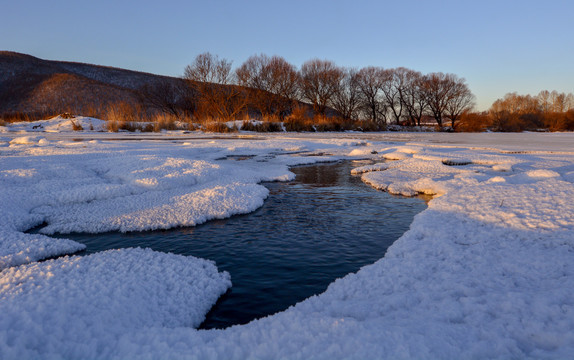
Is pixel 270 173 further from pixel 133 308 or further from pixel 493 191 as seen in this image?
pixel 133 308

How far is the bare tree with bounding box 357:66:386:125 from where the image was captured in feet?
149

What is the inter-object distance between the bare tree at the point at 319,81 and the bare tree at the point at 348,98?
284cm

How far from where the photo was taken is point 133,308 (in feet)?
6.77

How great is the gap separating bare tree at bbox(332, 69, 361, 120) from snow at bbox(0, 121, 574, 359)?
140ft

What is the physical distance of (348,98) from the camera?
4706 cm

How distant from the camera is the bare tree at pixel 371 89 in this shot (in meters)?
45.5

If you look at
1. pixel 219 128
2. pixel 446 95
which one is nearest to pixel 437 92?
pixel 446 95

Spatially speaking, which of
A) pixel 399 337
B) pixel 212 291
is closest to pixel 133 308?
pixel 212 291

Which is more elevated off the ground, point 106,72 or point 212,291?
point 106,72

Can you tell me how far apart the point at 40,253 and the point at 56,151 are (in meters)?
6.60

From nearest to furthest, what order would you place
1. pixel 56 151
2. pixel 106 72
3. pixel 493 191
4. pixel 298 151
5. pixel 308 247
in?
pixel 308 247 → pixel 493 191 → pixel 56 151 → pixel 298 151 → pixel 106 72

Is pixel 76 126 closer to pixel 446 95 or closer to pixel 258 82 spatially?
pixel 258 82

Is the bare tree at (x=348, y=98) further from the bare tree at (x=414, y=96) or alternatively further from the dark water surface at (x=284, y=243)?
the dark water surface at (x=284, y=243)

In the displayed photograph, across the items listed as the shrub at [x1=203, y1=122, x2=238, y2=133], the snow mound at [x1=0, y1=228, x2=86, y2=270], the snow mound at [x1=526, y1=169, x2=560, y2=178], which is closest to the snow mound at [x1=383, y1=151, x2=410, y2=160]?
the snow mound at [x1=526, y1=169, x2=560, y2=178]
